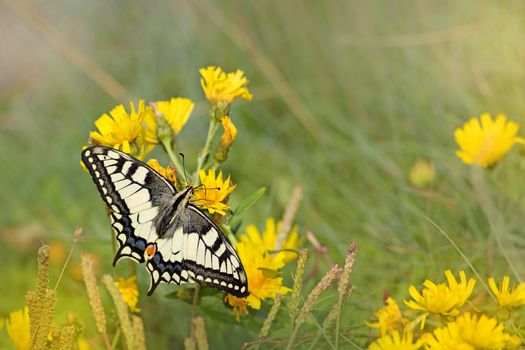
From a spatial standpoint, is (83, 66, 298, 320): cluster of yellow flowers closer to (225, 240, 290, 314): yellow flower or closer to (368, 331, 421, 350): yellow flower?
(225, 240, 290, 314): yellow flower

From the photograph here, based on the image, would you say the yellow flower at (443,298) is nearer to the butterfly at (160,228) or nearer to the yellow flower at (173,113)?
the butterfly at (160,228)

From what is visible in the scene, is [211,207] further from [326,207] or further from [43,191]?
[43,191]


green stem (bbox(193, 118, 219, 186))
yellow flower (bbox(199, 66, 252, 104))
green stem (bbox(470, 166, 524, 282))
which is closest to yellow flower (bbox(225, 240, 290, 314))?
green stem (bbox(193, 118, 219, 186))

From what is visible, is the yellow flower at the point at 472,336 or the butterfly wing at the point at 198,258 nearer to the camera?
the yellow flower at the point at 472,336

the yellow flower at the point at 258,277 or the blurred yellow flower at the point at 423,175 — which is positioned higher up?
the blurred yellow flower at the point at 423,175

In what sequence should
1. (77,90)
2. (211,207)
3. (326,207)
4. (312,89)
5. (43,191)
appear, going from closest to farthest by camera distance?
1. (211,207)
2. (326,207)
3. (43,191)
4. (312,89)
5. (77,90)

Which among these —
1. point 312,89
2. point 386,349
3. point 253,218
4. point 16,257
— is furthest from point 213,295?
point 312,89

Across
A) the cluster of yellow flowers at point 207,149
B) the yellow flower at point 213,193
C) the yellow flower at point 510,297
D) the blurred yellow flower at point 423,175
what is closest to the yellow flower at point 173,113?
the cluster of yellow flowers at point 207,149
